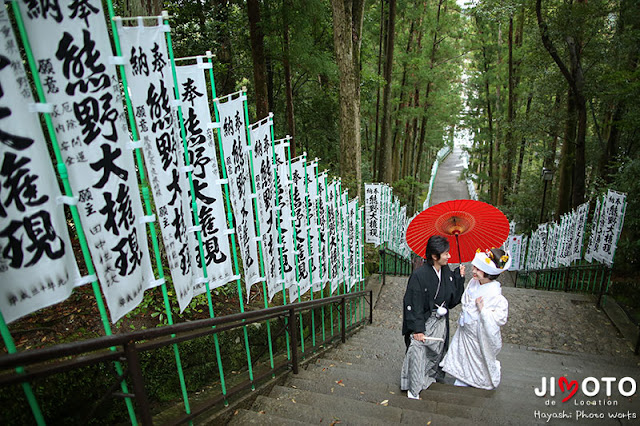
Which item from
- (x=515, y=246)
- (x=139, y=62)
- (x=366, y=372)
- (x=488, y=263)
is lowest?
(x=515, y=246)

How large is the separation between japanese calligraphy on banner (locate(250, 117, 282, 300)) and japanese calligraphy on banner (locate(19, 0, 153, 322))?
1.67m

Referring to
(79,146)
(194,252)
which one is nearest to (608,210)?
(194,252)

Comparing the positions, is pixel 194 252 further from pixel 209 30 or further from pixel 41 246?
pixel 209 30

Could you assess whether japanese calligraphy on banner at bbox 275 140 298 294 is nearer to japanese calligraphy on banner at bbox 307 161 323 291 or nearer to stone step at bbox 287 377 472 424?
japanese calligraphy on banner at bbox 307 161 323 291

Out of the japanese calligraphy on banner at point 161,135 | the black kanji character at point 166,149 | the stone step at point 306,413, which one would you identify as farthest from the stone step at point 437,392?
the black kanji character at point 166,149

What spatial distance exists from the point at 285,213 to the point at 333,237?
6.38ft

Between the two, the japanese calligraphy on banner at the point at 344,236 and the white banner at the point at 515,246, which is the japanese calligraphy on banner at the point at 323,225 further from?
the white banner at the point at 515,246

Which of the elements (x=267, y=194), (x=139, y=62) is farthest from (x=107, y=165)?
(x=267, y=194)

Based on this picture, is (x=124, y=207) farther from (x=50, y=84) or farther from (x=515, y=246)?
(x=515, y=246)

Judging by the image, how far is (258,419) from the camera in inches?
120

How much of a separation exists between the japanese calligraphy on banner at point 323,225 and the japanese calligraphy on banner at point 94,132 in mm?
3707

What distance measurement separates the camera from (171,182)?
115 inches

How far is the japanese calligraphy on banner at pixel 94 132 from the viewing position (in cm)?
210

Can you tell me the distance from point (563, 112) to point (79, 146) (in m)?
17.7
